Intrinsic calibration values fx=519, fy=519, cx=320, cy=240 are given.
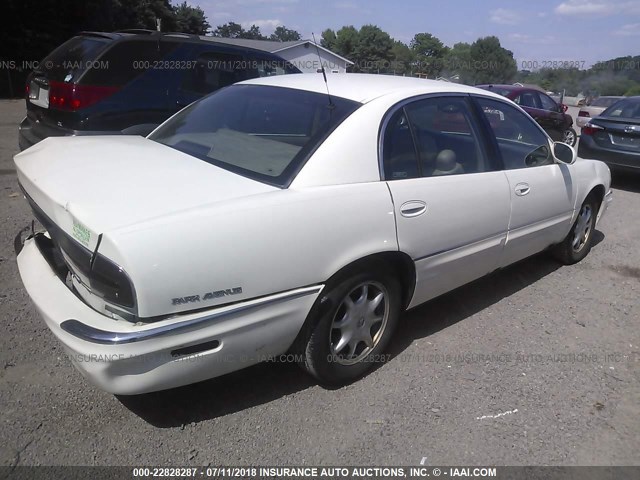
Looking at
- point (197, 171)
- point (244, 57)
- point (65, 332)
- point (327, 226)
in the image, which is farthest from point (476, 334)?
point (244, 57)

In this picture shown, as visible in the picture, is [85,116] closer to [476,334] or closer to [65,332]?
[65,332]

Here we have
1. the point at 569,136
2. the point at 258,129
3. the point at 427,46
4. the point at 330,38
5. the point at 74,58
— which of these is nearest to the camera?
the point at 258,129

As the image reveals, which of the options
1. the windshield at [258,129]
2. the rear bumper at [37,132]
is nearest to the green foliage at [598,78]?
the rear bumper at [37,132]

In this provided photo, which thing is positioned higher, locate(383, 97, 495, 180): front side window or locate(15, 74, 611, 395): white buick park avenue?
locate(383, 97, 495, 180): front side window

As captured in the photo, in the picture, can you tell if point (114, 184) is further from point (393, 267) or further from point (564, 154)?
point (564, 154)

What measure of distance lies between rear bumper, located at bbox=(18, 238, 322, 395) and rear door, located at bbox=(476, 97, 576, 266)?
1.89m

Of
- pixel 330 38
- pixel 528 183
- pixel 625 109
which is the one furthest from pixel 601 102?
pixel 330 38

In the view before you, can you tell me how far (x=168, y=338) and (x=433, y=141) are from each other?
1.99 meters

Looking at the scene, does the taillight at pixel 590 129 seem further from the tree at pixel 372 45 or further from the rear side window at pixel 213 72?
the tree at pixel 372 45

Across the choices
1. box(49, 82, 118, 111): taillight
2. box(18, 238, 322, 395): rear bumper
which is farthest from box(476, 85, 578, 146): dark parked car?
box(18, 238, 322, 395): rear bumper

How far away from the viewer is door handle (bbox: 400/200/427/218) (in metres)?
2.77

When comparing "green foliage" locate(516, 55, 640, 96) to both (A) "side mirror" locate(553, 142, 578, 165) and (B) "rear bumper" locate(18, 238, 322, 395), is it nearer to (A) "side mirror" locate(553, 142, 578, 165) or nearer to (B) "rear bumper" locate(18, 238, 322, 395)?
(A) "side mirror" locate(553, 142, 578, 165)

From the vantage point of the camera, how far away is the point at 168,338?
6.68ft

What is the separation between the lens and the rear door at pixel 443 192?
285cm
